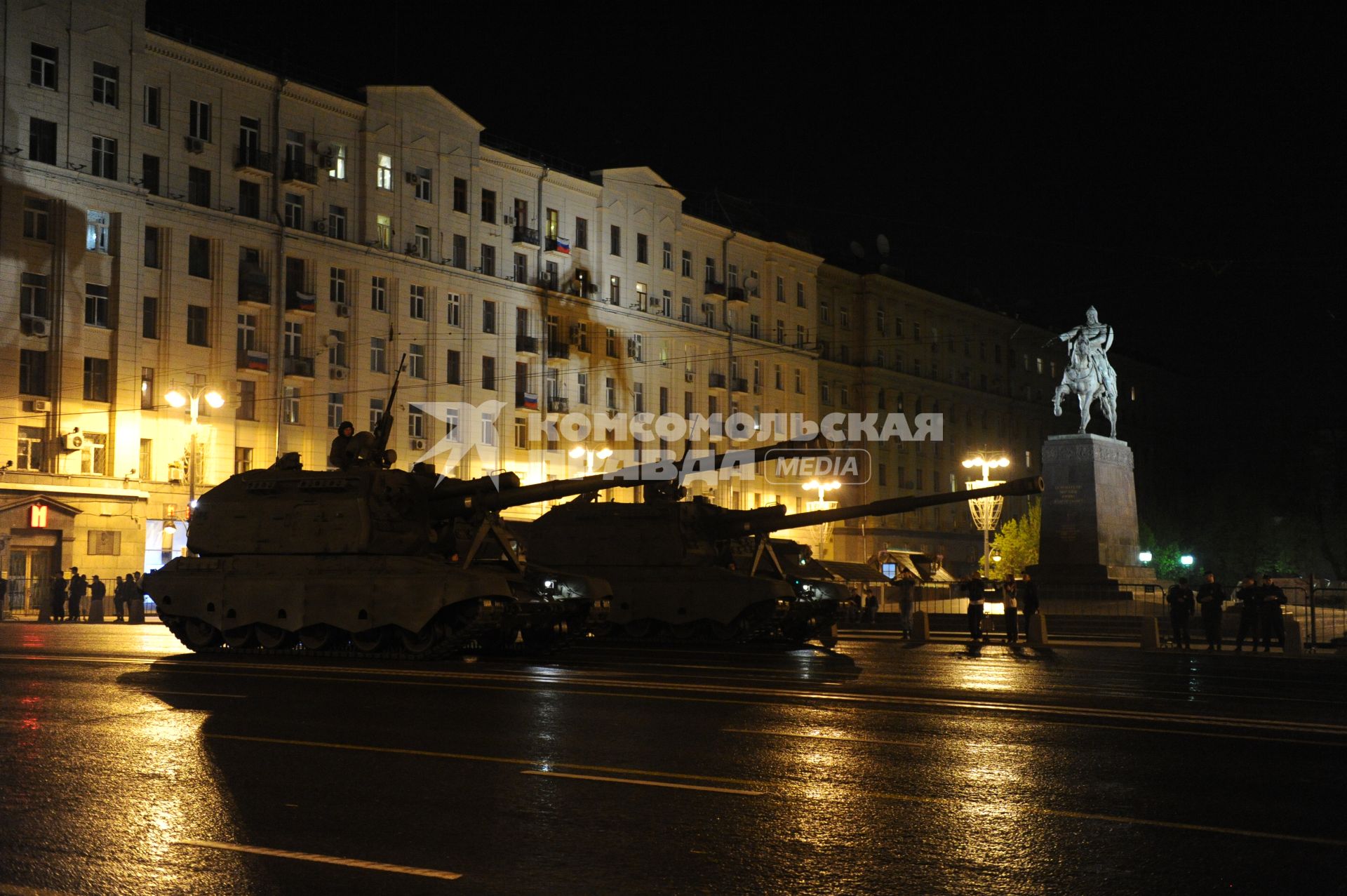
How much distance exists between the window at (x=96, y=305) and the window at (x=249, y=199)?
6218mm

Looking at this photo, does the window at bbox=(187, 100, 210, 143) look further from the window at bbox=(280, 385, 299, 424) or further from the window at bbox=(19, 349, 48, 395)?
the window at bbox=(19, 349, 48, 395)

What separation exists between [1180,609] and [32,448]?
114 ft

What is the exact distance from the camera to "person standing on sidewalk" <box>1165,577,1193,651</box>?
28281 mm

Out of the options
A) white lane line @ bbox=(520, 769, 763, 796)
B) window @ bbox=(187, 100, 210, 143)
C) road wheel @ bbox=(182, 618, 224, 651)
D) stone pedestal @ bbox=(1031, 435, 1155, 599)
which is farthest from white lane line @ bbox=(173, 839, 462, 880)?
window @ bbox=(187, 100, 210, 143)

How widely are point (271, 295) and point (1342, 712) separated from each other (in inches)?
1764

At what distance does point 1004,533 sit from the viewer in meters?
69.4

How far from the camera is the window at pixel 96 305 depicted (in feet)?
157

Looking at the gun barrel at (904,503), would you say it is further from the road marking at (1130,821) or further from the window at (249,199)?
the window at (249,199)

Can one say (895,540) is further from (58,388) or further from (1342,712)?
(1342,712)

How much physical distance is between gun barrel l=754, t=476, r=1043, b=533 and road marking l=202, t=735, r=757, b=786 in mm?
13785

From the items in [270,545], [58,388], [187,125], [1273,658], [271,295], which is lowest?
[1273,658]

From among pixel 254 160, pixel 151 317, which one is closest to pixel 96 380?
pixel 151 317

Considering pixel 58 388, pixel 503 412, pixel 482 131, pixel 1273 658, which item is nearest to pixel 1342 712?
pixel 1273 658

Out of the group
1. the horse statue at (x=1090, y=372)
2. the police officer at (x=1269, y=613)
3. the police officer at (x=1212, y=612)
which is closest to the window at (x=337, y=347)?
the horse statue at (x=1090, y=372)
